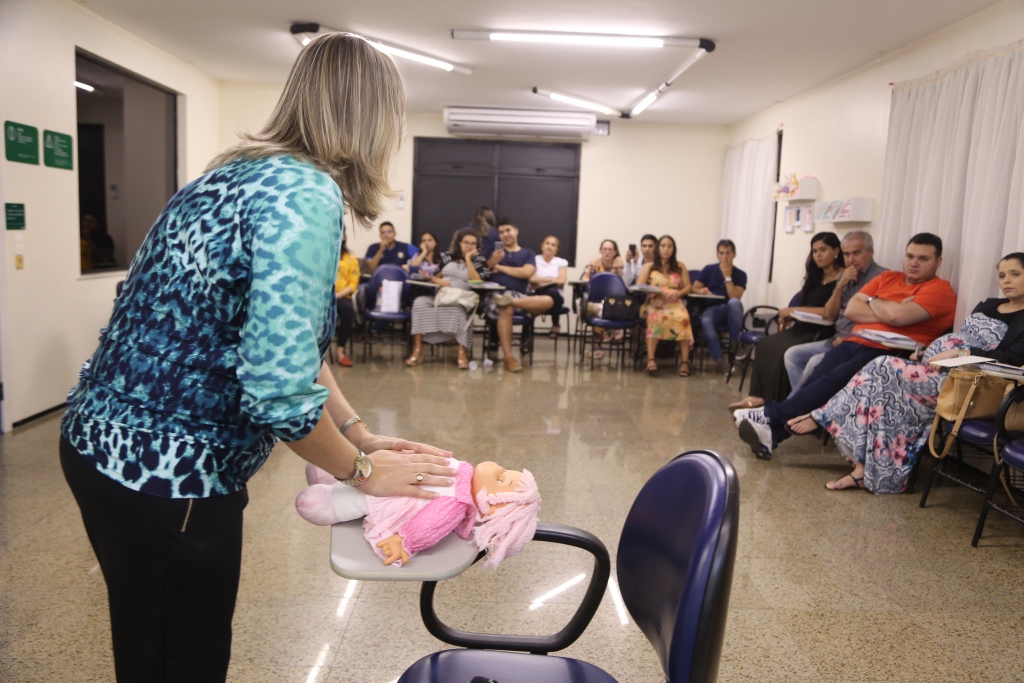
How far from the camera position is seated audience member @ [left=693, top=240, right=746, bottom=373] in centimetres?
797

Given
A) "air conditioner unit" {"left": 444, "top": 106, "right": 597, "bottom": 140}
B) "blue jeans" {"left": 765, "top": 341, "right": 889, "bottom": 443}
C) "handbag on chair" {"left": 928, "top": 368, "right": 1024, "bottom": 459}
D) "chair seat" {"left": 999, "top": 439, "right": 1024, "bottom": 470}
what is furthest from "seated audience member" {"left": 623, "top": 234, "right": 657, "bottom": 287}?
"chair seat" {"left": 999, "top": 439, "right": 1024, "bottom": 470}

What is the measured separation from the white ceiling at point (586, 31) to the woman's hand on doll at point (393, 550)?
4.88 metres

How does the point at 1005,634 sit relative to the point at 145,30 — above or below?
below

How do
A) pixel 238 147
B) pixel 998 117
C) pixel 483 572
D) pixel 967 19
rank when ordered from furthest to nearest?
pixel 967 19, pixel 998 117, pixel 483 572, pixel 238 147

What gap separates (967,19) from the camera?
5.18m

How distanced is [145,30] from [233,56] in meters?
1.14

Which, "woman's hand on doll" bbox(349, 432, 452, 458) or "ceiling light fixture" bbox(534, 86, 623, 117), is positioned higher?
"ceiling light fixture" bbox(534, 86, 623, 117)

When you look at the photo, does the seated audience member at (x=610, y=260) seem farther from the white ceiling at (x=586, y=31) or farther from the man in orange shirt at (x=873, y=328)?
the man in orange shirt at (x=873, y=328)

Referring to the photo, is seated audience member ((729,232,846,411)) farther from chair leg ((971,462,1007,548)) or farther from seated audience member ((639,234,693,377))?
chair leg ((971,462,1007,548))

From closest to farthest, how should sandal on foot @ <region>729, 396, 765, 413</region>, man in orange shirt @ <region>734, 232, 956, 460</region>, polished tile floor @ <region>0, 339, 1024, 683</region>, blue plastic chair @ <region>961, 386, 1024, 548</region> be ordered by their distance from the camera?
1. polished tile floor @ <region>0, 339, 1024, 683</region>
2. blue plastic chair @ <region>961, 386, 1024, 548</region>
3. man in orange shirt @ <region>734, 232, 956, 460</region>
4. sandal on foot @ <region>729, 396, 765, 413</region>

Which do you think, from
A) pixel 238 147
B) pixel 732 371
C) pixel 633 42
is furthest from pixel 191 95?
pixel 238 147

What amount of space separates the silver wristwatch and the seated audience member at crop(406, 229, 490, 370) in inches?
251

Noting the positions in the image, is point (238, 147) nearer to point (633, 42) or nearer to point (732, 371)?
point (633, 42)

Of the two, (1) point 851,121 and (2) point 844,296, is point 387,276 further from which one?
(1) point 851,121
